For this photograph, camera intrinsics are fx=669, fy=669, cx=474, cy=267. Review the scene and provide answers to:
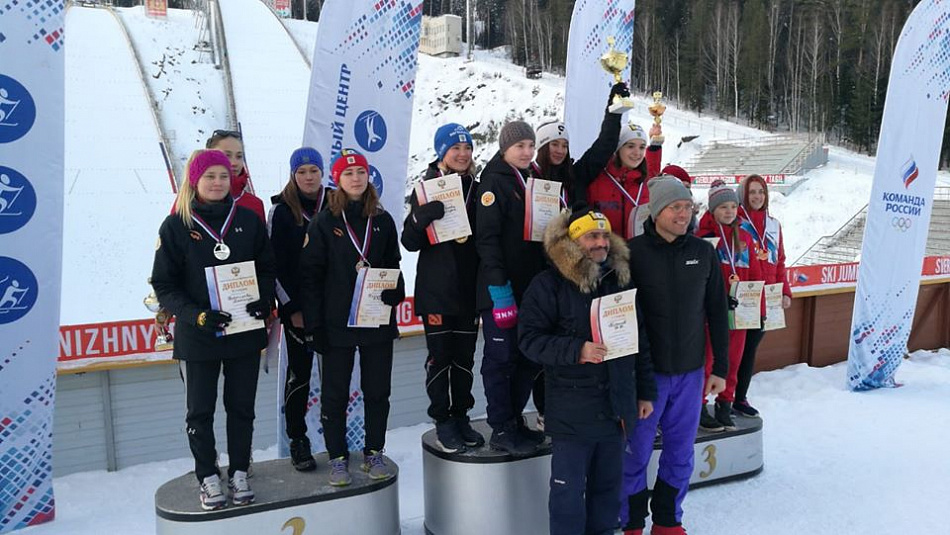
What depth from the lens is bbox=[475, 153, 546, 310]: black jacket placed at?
337cm

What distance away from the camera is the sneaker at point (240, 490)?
10.6 ft

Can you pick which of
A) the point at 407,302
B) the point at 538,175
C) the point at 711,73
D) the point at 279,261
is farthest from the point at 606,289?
the point at 711,73

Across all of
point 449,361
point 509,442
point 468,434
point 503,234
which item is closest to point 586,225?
point 503,234

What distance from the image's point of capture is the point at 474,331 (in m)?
3.69

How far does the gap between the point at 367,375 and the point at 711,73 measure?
4171cm

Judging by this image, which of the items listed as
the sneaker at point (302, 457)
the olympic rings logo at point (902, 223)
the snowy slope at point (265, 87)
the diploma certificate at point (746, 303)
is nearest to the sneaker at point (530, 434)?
the sneaker at point (302, 457)

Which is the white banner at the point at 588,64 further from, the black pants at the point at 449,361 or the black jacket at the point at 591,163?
the black pants at the point at 449,361

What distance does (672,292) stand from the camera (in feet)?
10.6

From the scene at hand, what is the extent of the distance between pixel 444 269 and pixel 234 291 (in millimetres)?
1049

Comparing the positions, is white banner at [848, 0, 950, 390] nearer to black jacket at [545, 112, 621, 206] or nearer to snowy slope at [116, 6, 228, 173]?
black jacket at [545, 112, 621, 206]

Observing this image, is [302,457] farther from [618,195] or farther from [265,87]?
[265,87]

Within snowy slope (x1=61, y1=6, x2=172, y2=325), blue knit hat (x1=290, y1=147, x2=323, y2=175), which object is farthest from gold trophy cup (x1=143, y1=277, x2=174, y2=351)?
snowy slope (x1=61, y1=6, x2=172, y2=325)

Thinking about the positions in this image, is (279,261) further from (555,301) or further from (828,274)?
(828,274)

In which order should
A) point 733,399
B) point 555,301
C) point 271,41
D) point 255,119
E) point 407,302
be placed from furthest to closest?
point 271,41
point 255,119
point 407,302
point 733,399
point 555,301
